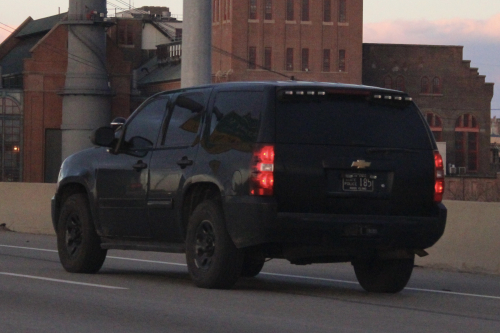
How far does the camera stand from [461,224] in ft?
47.0

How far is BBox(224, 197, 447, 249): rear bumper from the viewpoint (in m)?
8.78

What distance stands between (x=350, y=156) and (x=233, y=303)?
1.67 meters

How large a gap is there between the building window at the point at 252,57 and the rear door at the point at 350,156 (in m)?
86.9

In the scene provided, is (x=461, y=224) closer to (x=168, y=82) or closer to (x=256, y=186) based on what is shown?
(x=256, y=186)

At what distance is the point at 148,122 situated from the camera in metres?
10.6

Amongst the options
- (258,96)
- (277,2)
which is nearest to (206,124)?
(258,96)

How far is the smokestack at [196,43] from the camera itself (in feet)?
61.2

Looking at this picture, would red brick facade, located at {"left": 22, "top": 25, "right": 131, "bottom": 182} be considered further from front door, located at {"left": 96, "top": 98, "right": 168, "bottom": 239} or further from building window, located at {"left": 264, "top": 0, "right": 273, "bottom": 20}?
front door, located at {"left": 96, "top": 98, "right": 168, "bottom": 239}

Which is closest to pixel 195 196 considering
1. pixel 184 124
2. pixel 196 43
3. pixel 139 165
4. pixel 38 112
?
pixel 184 124

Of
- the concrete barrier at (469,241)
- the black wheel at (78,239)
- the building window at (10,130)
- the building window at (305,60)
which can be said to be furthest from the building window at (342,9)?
the black wheel at (78,239)

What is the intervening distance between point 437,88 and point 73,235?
311ft

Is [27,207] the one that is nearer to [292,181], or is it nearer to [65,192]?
[65,192]

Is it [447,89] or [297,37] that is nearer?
[297,37]

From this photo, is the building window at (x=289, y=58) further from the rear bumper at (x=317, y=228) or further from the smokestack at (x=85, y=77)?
the rear bumper at (x=317, y=228)
